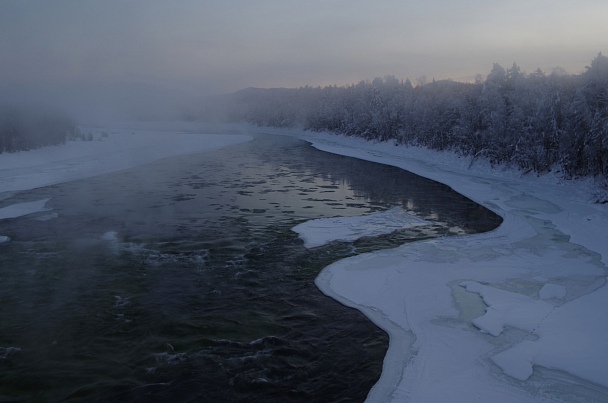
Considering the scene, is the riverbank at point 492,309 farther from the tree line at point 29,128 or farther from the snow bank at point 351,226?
the tree line at point 29,128

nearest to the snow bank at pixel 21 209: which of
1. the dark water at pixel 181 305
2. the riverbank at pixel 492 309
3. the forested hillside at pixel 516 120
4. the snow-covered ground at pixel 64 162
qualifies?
the snow-covered ground at pixel 64 162

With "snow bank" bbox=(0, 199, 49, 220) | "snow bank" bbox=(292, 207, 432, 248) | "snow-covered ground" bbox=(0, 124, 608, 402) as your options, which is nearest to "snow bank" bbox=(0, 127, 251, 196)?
"snow bank" bbox=(0, 199, 49, 220)

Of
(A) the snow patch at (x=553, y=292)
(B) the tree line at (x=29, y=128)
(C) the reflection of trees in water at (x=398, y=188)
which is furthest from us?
(B) the tree line at (x=29, y=128)

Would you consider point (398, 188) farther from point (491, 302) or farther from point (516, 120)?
point (491, 302)

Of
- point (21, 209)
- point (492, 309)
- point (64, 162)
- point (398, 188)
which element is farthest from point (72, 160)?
point (492, 309)

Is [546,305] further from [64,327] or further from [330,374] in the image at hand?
[64,327]

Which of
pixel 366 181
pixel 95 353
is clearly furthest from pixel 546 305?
pixel 366 181
